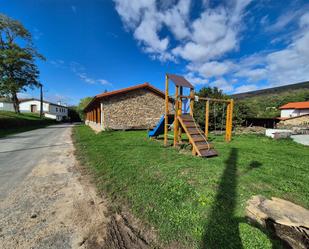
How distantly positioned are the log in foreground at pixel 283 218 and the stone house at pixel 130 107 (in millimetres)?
12323

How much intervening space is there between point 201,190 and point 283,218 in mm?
1220

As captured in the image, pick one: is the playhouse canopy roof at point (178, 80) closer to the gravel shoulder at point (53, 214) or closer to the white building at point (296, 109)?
the gravel shoulder at point (53, 214)

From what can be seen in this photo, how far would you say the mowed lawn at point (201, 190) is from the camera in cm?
209

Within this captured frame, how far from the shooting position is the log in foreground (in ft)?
6.57

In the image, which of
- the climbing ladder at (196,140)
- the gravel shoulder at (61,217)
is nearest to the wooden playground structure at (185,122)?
the climbing ladder at (196,140)

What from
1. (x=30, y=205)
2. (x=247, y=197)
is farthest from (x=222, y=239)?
(x=30, y=205)

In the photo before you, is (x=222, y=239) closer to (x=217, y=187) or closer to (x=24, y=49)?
(x=217, y=187)

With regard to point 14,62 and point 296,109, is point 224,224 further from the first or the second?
point 296,109

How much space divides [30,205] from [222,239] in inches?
123

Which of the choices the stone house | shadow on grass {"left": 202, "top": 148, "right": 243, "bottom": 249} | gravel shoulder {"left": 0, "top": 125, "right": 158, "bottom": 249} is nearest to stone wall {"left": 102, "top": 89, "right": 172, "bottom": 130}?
the stone house

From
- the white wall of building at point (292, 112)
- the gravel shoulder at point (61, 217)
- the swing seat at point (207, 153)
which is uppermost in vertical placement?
the white wall of building at point (292, 112)

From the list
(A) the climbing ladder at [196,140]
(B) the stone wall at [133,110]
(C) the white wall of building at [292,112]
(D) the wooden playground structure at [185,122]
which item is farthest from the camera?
(C) the white wall of building at [292,112]

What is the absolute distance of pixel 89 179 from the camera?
4027mm

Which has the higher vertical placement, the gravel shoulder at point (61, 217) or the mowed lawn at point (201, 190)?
the mowed lawn at point (201, 190)
